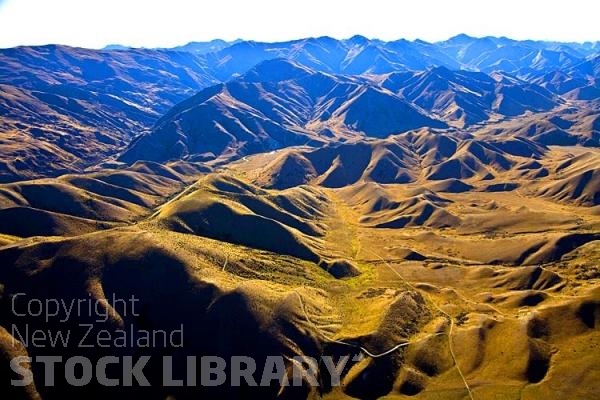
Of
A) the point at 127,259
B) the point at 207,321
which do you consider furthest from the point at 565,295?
the point at 127,259

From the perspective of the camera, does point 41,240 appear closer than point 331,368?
No

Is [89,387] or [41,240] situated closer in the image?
[89,387]

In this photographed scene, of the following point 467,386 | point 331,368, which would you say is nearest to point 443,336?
point 467,386

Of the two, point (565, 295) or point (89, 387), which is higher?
point (565, 295)

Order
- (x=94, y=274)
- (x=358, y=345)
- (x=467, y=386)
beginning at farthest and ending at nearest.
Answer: (x=94, y=274), (x=358, y=345), (x=467, y=386)

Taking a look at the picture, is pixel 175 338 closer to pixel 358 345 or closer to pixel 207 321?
pixel 207 321

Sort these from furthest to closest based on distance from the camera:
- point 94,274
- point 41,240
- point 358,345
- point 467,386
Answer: point 41,240 < point 94,274 < point 358,345 < point 467,386

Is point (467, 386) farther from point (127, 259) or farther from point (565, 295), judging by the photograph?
point (127, 259)

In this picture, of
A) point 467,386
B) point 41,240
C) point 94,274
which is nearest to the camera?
point 467,386
